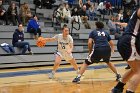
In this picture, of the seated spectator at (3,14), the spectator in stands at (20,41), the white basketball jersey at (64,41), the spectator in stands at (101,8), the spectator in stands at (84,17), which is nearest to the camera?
the white basketball jersey at (64,41)

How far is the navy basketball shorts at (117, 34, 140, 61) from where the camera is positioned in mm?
5504

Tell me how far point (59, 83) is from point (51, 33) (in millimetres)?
7795

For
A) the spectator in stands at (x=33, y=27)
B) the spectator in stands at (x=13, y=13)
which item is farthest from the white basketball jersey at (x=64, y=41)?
the spectator in stands at (x=13, y=13)

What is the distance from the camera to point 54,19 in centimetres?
1769

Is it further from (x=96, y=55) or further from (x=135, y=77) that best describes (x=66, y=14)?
(x=135, y=77)

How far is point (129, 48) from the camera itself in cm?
557

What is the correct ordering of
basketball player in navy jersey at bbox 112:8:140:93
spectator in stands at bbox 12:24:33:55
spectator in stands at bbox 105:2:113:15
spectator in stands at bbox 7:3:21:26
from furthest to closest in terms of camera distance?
spectator in stands at bbox 105:2:113:15, spectator in stands at bbox 7:3:21:26, spectator in stands at bbox 12:24:33:55, basketball player in navy jersey at bbox 112:8:140:93

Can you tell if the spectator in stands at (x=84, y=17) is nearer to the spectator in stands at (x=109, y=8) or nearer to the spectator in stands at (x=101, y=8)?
the spectator in stands at (x=101, y=8)

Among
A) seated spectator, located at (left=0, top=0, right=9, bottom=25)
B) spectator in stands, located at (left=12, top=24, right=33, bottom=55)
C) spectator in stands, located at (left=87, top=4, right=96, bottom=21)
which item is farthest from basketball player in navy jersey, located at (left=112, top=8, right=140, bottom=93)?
spectator in stands, located at (left=87, top=4, right=96, bottom=21)

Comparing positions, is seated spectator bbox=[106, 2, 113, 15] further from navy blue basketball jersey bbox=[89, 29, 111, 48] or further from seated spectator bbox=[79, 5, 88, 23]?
navy blue basketball jersey bbox=[89, 29, 111, 48]

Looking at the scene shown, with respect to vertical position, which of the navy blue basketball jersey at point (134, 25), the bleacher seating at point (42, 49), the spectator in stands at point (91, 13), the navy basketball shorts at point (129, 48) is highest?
the navy blue basketball jersey at point (134, 25)

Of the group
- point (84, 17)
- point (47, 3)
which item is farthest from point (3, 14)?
point (84, 17)

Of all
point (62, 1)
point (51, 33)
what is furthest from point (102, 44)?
point (62, 1)

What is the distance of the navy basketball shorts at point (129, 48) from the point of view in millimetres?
5504
